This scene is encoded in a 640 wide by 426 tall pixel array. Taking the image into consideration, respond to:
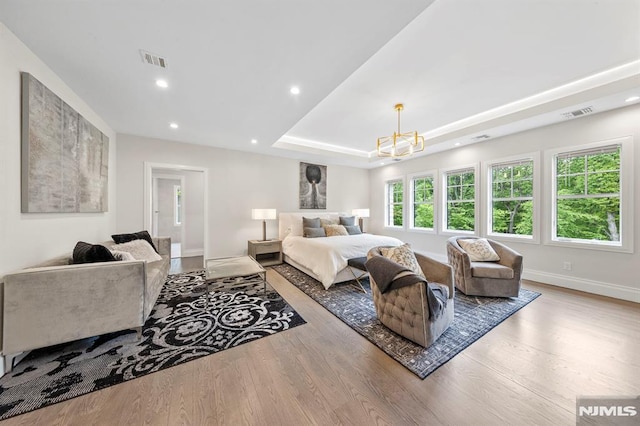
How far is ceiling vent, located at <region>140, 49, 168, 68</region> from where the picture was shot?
1.95 metres

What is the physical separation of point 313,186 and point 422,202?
290 cm

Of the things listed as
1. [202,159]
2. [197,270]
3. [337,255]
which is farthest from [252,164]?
[337,255]

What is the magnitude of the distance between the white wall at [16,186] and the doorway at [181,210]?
8.87 ft

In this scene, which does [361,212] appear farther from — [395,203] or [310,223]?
[310,223]

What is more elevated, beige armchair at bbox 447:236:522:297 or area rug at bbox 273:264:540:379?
beige armchair at bbox 447:236:522:297

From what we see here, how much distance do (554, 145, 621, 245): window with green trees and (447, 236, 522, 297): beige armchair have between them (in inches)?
56.3

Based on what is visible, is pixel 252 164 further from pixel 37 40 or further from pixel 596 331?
pixel 596 331

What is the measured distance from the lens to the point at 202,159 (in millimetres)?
4547

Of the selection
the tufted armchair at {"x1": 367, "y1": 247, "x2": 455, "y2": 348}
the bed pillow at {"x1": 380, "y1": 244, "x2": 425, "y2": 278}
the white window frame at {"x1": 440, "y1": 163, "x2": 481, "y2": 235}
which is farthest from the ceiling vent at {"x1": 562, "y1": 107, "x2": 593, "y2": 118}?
the bed pillow at {"x1": 380, "y1": 244, "x2": 425, "y2": 278}

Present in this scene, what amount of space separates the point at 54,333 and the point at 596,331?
16.3 feet

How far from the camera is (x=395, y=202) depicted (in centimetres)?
641

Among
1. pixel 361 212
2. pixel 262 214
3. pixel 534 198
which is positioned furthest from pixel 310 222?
pixel 534 198

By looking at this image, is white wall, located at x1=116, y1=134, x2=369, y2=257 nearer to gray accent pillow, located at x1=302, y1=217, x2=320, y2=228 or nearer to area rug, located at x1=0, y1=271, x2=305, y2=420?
gray accent pillow, located at x1=302, y1=217, x2=320, y2=228

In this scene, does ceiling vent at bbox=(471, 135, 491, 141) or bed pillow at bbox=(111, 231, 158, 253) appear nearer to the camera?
bed pillow at bbox=(111, 231, 158, 253)
